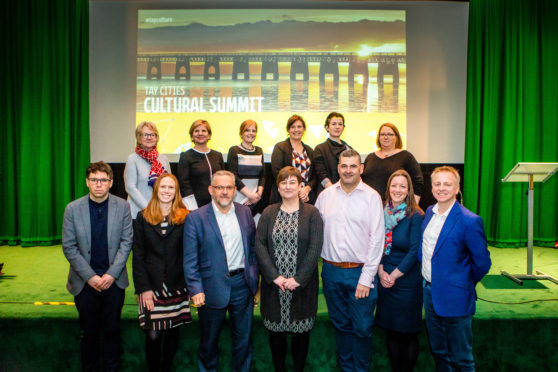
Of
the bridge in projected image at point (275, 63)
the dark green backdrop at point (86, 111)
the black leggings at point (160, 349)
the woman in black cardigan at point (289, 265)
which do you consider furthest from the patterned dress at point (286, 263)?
the dark green backdrop at point (86, 111)

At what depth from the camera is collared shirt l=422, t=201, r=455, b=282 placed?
1.97m

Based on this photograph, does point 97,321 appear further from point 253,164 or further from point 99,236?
point 253,164

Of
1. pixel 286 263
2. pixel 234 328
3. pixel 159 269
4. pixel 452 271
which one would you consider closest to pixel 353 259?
pixel 286 263

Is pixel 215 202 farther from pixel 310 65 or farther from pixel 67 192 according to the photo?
pixel 67 192

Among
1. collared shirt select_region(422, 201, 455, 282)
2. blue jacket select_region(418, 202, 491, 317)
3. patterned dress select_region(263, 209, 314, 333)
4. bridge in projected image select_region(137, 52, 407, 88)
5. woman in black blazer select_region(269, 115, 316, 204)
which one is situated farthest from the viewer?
bridge in projected image select_region(137, 52, 407, 88)

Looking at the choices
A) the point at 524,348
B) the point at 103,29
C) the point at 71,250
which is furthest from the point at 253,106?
the point at 524,348

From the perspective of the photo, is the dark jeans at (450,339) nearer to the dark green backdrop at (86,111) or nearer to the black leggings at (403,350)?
the black leggings at (403,350)

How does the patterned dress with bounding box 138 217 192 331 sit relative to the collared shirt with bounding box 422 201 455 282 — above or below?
below

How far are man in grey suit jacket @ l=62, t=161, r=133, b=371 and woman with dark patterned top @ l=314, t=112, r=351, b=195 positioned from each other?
1701 millimetres

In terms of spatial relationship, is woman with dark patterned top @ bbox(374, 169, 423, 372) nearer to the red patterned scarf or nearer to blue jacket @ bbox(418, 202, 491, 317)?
blue jacket @ bbox(418, 202, 491, 317)

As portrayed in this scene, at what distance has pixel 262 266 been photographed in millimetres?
2074

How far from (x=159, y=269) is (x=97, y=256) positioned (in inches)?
16.7

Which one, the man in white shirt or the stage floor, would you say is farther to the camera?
the stage floor

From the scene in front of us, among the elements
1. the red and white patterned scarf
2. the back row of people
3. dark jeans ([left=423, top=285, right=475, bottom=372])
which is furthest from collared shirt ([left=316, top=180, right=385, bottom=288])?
the red and white patterned scarf
